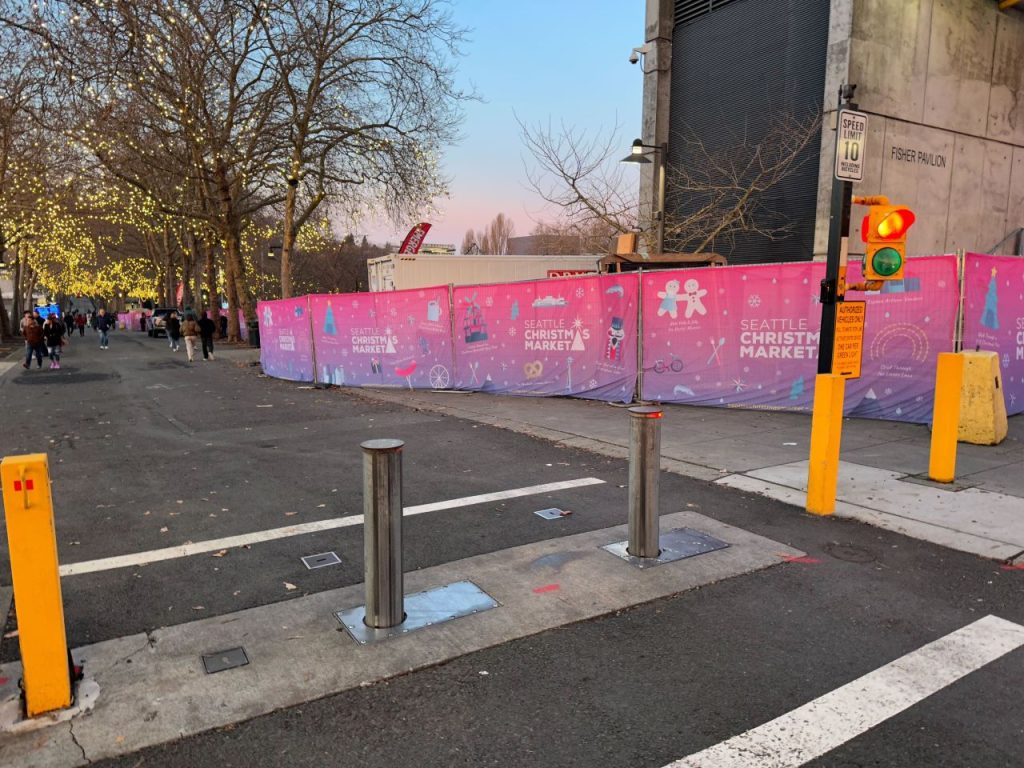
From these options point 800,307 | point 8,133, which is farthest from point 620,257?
point 8,133

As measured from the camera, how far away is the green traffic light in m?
5.55

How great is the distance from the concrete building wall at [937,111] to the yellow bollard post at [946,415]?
9.94 meters

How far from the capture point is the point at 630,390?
1141 centimetres

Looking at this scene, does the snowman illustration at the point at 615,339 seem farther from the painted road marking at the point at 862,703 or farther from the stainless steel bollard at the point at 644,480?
the painted road marking at the point at 862,703

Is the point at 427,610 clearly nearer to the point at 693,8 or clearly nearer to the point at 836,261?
the point at 836,261

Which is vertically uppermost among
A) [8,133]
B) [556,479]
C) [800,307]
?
[8,133]

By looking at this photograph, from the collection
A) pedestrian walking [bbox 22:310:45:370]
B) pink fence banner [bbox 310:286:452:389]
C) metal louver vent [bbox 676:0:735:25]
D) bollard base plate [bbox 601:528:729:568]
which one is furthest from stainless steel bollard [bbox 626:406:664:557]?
pedestrian walking [bbox 22:310:45:370]

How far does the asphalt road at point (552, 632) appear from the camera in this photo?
2.73 meters

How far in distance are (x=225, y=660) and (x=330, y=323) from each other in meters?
13.3

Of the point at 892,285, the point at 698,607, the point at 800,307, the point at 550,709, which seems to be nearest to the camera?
the point at 550,709

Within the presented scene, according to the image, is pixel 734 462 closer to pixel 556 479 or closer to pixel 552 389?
pixel 556 479

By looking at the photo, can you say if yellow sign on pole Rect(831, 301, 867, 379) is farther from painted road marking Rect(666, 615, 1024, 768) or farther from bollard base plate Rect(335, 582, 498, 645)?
bollard base plate Rect(335, 582, 498, 645)

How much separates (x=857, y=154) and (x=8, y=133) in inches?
628

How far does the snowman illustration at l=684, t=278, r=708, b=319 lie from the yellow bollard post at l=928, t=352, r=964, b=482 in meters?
4.44
